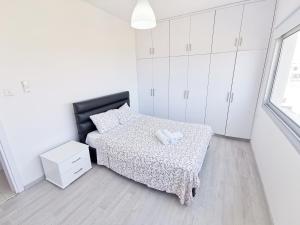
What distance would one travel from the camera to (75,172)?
2.15m

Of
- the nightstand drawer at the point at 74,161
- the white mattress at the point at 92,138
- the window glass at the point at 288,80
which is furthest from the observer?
the white mattress at the point at 92,138

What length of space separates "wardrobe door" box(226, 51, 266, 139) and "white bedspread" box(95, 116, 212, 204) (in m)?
1.04

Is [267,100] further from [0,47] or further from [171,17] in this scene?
[0,47]

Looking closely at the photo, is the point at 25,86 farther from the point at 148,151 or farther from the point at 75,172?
the point at 148,151

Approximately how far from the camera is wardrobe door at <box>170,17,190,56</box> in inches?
128

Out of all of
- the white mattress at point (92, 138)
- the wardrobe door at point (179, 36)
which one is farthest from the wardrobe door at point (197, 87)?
the white mattress at point (92, 138)

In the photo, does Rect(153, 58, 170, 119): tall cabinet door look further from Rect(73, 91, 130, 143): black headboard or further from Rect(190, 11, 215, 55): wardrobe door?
Rect(73, 91, 130, 143): black headboard

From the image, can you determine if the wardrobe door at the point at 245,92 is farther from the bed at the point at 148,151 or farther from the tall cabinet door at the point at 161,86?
the tall cabinet door at the point at 161,86

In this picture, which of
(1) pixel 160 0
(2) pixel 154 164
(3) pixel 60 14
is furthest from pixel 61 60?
(2) pixel 154 164

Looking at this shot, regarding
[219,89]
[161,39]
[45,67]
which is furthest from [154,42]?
[45,67]

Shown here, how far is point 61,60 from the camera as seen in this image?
228 cm

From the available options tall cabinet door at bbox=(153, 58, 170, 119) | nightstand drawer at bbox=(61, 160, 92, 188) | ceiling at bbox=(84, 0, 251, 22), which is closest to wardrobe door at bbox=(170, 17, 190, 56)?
ceiling at bbox=(84, 0, 251, 22)

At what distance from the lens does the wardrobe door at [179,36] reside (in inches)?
128

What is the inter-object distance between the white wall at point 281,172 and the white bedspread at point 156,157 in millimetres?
754
